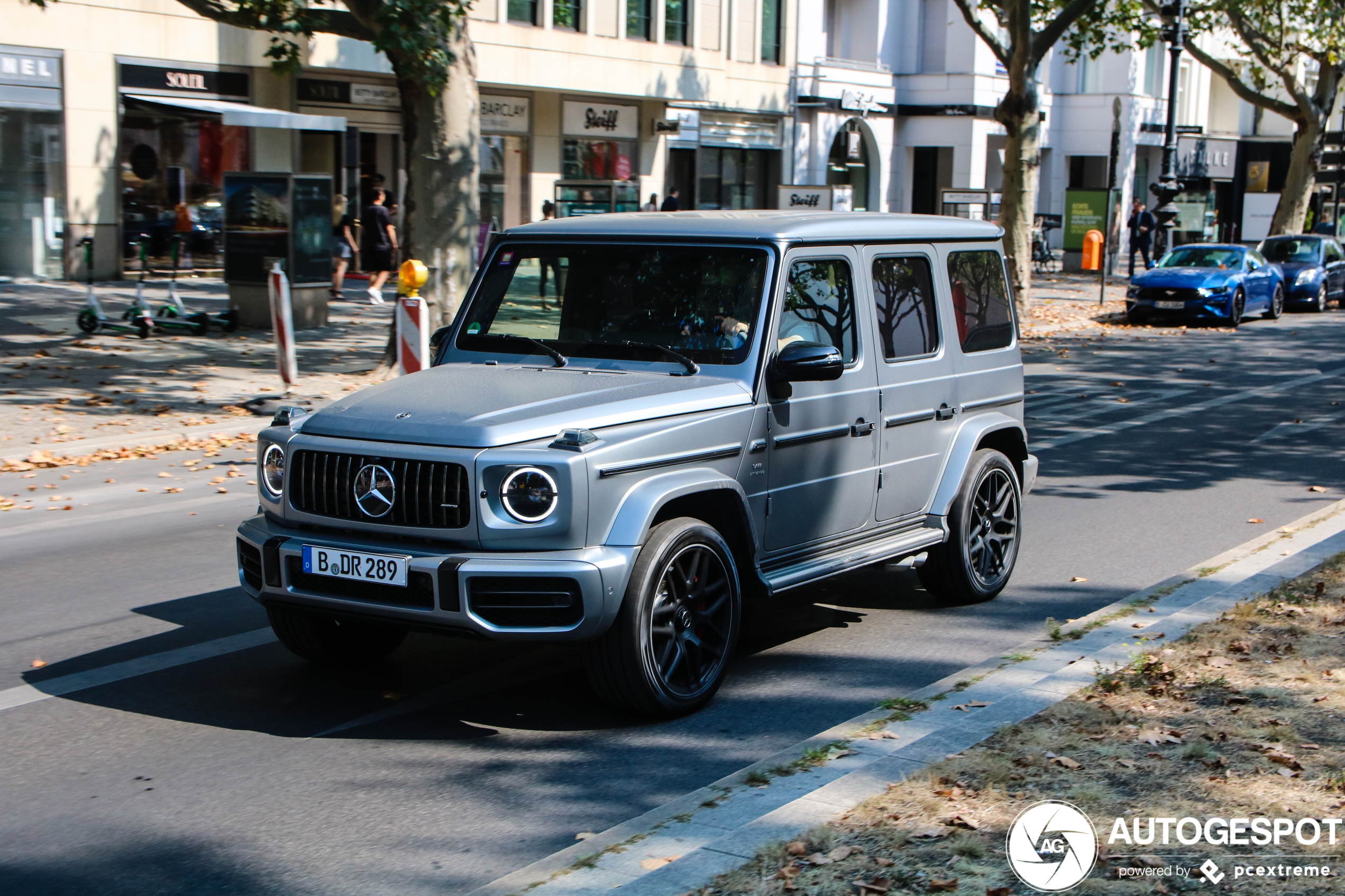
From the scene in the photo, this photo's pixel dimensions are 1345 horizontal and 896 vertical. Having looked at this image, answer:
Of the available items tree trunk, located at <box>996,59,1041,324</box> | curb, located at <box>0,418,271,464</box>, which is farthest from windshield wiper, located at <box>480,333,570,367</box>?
tree trunk, located at <box>996,59,1041,324</box>

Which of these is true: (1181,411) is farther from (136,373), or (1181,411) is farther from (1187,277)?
(1187,277)

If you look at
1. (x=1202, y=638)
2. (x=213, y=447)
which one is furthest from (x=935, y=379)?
(x=213, y=447)

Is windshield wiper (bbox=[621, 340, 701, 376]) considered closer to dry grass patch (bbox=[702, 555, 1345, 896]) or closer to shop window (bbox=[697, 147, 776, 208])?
dry grass patch (bbox=[702, 555, 1345, 896])

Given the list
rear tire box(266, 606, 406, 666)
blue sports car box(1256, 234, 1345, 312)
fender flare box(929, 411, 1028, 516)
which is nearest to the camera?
rear tire box(266, 606, 406, 666)

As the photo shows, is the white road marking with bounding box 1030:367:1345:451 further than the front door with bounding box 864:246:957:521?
Yes

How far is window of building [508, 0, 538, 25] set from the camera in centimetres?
3103

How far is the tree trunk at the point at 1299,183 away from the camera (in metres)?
41.2

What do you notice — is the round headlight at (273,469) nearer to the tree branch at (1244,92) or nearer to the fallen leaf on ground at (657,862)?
the fallen leaf on ground at (657,862)

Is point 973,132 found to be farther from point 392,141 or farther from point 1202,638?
point 1202,638

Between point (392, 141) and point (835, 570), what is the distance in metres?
26.2

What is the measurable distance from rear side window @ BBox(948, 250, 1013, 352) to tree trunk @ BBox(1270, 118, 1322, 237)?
122 feet

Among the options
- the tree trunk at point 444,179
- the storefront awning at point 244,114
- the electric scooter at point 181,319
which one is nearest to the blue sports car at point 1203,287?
the storefront awning at point 244,114

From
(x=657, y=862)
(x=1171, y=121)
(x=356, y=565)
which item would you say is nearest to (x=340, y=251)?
(x=1171, y=121)

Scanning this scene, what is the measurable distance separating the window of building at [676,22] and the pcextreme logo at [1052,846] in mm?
32979
